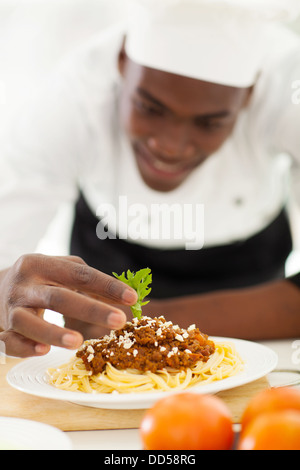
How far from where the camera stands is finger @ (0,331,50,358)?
0.57 metres

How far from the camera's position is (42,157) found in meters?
1.12

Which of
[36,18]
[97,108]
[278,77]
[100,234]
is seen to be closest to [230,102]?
[278,77]

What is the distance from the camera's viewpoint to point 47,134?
111cm

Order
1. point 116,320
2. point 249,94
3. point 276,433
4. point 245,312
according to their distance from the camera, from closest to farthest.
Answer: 1. point 276,433
2. point 116,320
3. point 245,312
4. point 249,94

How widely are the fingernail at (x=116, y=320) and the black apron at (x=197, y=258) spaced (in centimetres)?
58

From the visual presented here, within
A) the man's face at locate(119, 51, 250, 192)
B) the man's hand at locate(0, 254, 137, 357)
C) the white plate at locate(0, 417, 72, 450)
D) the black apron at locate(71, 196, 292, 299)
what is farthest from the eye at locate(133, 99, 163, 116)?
the white plate at locate(0, 417, 72, 450)

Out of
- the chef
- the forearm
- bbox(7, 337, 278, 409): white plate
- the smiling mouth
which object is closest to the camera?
bbox(7, 337, 278, 409): white plate

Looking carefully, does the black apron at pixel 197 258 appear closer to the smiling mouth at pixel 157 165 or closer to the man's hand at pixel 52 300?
the smiling mouth at pixel 157 165

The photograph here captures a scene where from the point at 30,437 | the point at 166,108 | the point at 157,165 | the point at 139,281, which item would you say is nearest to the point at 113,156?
the point at 157,165

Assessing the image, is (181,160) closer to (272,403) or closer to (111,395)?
(111,395)

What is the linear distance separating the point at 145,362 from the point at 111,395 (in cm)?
7

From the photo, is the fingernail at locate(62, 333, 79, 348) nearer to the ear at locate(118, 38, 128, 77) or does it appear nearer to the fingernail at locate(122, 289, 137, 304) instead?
the fingernail at locate(122, 289, 137, 304)

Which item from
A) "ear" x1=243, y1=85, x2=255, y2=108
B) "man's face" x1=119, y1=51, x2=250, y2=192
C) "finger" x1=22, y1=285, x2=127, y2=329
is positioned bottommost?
"finger" x1=22, y1=285, x2=127, y2=329

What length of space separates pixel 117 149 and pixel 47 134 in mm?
154
